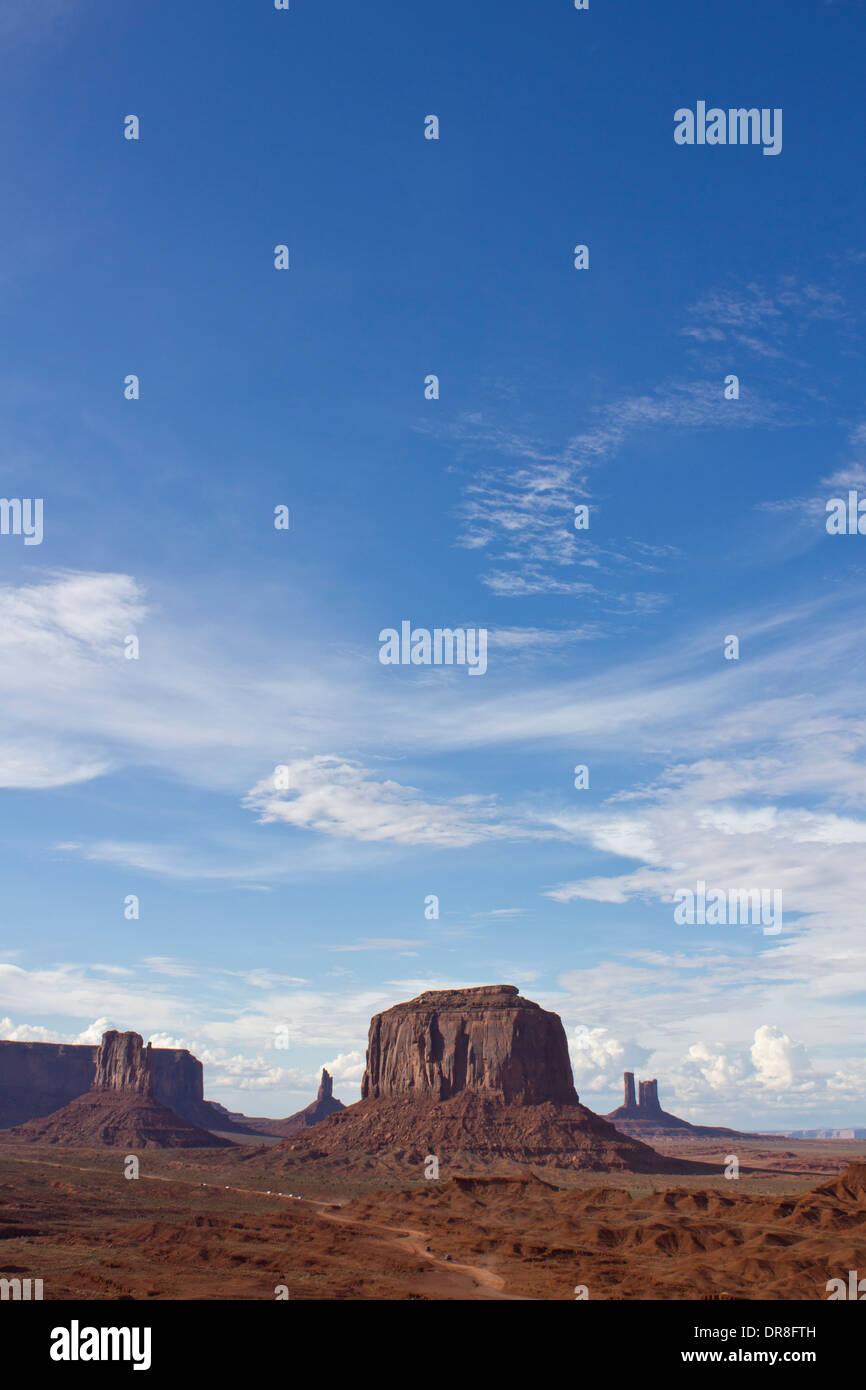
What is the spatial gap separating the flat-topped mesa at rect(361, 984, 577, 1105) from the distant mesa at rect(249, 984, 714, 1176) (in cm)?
18

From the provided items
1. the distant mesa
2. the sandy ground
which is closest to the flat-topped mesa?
the distant mesa

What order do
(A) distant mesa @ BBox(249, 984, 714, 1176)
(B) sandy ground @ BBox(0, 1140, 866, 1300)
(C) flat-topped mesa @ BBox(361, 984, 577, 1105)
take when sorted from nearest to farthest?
1. (B) sandy ground @ BBox(0, 1140, 866, 1300)
2. (A) distant mesa @ BBox(249, 984, 714, 1176)
3. (C) flat-topped mesa @ BBox(361, 984, 577, 1105)

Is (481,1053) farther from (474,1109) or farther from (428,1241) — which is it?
(428,1241)

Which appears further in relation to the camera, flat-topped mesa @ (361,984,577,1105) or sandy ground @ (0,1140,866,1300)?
flat-topped mesa @ (361,984,577,1105)

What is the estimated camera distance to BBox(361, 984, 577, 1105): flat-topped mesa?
599ft

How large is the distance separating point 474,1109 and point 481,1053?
1116cm

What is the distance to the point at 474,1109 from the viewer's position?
17738cm

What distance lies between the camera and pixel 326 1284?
63.2m

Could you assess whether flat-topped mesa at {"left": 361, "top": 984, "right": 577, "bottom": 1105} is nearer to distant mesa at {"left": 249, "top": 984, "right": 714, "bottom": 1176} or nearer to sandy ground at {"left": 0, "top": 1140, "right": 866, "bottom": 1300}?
distant mesa at {"left": 249, "top": 984, "right": 714, "bottom": 1176}

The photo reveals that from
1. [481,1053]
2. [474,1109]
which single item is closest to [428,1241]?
[474,1109]

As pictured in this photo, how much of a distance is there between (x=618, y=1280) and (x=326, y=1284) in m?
18.7

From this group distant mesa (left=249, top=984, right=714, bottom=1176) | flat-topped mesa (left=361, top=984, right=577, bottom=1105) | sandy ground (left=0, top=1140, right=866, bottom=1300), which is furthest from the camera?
flat-topped mesa (left=361, top=984, right=577, bottom=1105)
